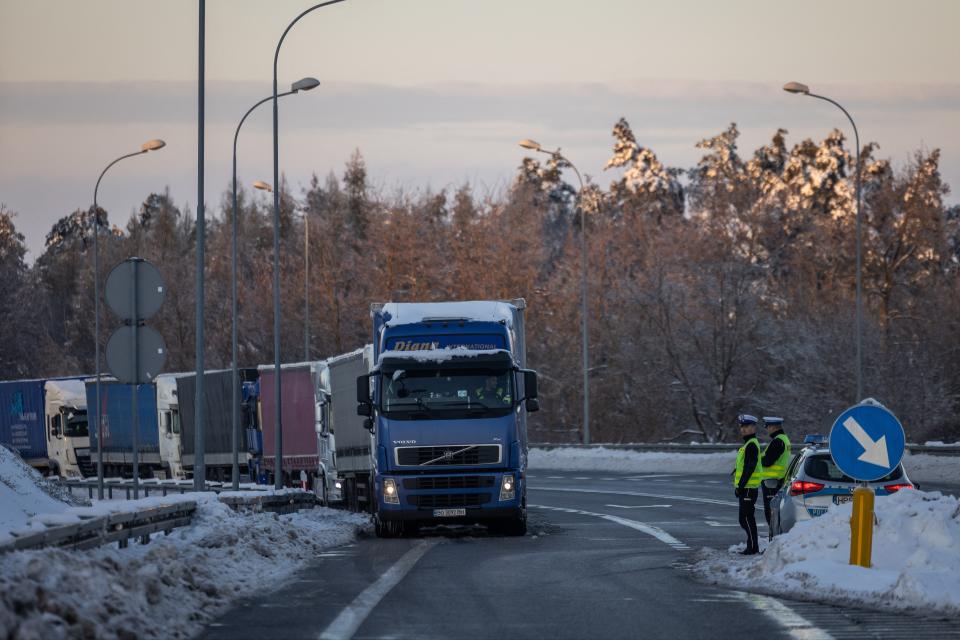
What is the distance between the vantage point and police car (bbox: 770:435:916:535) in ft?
58.2

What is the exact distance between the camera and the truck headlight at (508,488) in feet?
75.2

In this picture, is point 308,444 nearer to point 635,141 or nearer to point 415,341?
point 415,341

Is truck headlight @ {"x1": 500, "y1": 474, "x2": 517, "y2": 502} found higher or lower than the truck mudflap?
higher

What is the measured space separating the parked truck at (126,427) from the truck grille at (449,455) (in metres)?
32.0

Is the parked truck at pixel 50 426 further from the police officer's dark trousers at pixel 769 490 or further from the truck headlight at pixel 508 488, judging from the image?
the police officer's dark trousers at pixel 769 490

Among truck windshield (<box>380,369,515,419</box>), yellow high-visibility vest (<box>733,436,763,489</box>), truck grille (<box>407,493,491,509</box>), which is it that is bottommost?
truck grille (<box>407,493,491,509</box>)

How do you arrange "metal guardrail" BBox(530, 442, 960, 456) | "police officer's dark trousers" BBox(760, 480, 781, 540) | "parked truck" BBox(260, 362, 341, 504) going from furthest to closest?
"metal guardrail" BBox(530, 442, 960, 456) → "parked truck" BBox(260, 362, 341, 504) → "police officer's dark trousers" BBox(760, 480, 781, 540)

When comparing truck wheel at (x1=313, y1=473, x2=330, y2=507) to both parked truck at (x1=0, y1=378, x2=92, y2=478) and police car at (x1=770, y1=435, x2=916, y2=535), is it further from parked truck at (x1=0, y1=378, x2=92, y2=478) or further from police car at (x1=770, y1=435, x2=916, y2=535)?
parked truck at (x1=0, y1=378, x2=92, y2=478)

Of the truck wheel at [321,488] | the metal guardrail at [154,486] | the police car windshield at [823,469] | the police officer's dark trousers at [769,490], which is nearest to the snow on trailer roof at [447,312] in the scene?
the police officer's dark trousers at [769,490]

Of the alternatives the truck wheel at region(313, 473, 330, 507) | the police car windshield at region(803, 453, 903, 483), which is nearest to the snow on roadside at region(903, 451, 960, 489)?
the truck wheel at region(313, 473, 330, 507)

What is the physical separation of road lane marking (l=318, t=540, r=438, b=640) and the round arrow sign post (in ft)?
13.6

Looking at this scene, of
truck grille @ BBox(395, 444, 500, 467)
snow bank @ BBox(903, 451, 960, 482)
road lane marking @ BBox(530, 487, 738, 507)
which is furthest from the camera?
snow bank @ BBox(903, 451, 960, 482)

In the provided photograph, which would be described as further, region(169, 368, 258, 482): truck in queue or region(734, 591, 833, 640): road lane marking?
region(169, 368, 258, 482): truck in queue

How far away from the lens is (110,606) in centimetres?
1127
